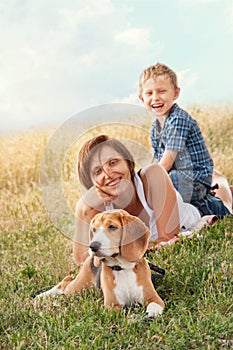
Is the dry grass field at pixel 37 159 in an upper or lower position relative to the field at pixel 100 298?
upper

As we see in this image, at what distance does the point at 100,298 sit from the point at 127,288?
288 millimetres

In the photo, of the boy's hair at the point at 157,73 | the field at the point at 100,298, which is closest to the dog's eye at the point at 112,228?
the field at the point at 100,298

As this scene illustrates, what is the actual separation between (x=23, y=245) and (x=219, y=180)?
7.30 feet

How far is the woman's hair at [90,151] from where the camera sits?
362cm

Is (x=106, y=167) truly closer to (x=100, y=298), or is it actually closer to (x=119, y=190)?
(x=119, y=190)

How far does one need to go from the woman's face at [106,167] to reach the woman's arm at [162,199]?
558 millimetres

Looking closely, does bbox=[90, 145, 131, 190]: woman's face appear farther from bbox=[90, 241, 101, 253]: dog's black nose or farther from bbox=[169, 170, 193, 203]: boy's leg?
bbox=[169, 170, 193, 203]: boy's leg

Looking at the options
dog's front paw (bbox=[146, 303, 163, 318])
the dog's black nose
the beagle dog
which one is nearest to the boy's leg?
the beagle dog

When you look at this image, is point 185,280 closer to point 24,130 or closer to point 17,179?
point 17,179

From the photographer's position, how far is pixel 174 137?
207 inches

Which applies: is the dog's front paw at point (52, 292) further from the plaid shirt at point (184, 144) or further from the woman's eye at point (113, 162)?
the plaid shirt at point (184, 144)

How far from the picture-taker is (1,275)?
4.52 meters

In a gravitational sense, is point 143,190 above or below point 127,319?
above

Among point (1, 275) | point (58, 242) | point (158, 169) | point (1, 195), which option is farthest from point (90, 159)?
point (1, 195)
